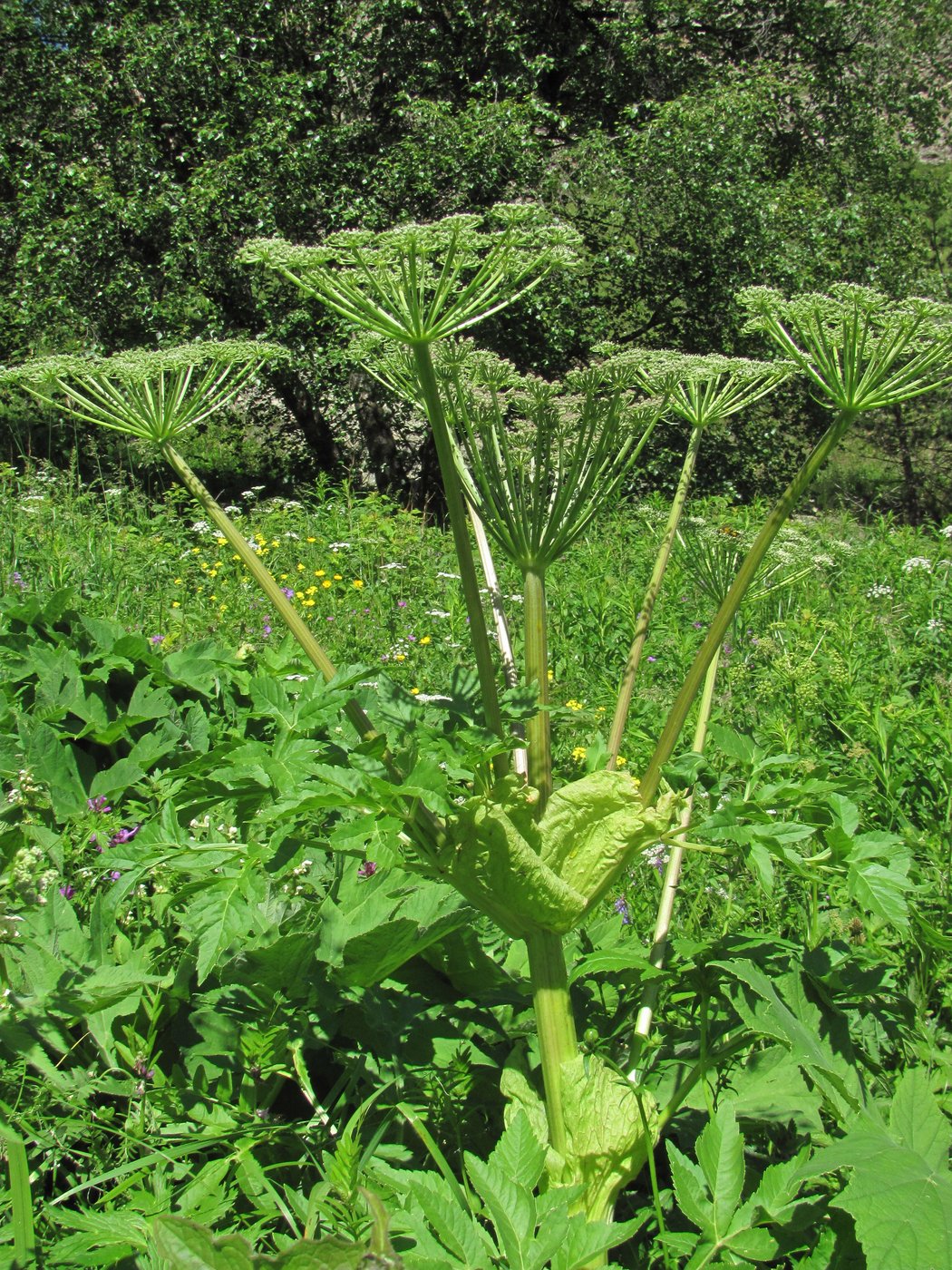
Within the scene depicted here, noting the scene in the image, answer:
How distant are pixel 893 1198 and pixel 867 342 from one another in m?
1.21

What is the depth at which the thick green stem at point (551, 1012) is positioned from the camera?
1431mm

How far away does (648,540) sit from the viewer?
7422 mm

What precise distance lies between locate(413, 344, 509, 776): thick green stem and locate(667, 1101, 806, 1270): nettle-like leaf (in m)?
0.60

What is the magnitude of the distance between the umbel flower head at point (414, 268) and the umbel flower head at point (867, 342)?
1.28ft

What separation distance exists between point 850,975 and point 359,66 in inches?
554

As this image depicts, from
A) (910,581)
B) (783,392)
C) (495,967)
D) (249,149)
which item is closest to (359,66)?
(249,149)

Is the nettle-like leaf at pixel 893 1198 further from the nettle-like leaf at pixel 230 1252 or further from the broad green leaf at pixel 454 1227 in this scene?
the nettle-like leaf at pixel 230 1252

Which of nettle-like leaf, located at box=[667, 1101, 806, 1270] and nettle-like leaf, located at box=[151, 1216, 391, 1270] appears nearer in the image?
nettle-like leaf, located at box=[151, 1216, 391, 1270]

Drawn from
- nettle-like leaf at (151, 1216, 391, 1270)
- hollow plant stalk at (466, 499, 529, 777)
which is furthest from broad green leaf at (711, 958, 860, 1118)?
nettle-like leaf at (151, 1216, 391, 1270)

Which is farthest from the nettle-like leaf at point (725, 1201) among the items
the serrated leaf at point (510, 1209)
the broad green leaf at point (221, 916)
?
the broad green leaf at point (221, 916)

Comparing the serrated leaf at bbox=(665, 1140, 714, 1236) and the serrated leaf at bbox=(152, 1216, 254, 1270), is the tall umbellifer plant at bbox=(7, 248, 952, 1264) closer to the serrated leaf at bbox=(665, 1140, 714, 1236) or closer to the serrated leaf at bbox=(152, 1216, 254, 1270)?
the serrated leaf at bbox=(665, 1140, 714, 1236)

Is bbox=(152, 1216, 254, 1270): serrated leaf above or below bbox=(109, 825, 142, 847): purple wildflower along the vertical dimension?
above

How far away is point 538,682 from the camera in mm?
1481

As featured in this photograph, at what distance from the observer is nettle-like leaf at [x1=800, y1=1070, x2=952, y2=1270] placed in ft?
3.69
